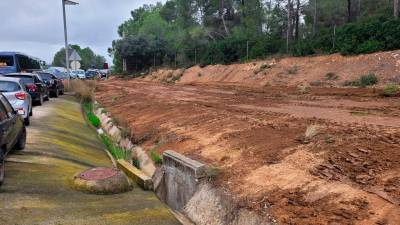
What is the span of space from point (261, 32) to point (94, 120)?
43.9m

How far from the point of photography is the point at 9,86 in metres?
15.5

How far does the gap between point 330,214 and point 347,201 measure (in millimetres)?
372

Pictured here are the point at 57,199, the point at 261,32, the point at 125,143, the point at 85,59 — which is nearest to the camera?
the point at 57,199

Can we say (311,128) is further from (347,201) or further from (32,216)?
(32,216)

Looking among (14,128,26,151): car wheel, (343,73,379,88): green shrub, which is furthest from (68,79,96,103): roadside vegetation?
(14,128,26,151): car wheel

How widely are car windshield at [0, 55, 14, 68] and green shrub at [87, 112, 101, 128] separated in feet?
22.0

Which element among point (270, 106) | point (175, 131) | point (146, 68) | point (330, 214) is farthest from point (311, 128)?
point (146, 68)

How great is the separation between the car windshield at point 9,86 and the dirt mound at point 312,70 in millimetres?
18549

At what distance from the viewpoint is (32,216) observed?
6.62m

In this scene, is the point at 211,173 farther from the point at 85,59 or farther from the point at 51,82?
the point at 85,59

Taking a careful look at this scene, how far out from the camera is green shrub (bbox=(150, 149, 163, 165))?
12.2 m

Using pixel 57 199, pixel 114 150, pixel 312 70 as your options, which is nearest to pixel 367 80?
pixel 312 70

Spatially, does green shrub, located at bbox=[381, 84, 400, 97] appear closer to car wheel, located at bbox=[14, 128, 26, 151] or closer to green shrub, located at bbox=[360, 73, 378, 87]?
green shrub, located at bbox=[360, 73, 378, 87]

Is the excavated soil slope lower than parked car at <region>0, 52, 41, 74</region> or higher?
lower
